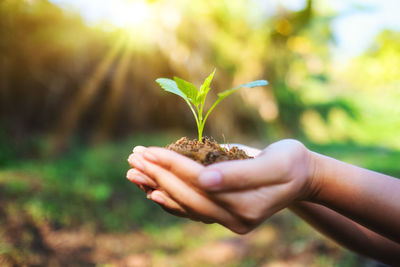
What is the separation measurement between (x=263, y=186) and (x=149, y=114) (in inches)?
196

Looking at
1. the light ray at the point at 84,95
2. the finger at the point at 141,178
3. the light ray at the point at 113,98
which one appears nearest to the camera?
the finger at the point at 141,178

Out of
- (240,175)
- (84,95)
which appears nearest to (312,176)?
(240,175)

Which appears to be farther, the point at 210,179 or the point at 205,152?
the point at 205,152

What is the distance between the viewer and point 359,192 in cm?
88

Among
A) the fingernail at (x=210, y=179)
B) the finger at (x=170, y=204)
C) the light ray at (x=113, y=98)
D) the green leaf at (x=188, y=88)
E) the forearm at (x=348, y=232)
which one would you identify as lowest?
the forearm at (x=348, y=232)

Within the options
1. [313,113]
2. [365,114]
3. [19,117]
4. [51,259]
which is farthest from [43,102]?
[365,114]

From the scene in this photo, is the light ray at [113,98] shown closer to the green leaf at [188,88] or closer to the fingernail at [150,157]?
the green leaf at [188,88]

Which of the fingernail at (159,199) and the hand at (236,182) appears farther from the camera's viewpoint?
the fingernail at (159,199)

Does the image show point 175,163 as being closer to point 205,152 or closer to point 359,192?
point 205,152

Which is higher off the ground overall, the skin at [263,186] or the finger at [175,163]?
the finger at [175,163]

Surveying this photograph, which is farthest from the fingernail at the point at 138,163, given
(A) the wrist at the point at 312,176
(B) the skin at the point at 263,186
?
(A) the wrist at the point at 312,176

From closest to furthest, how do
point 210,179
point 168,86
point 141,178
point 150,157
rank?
point 210,179 < point 150,157 < point 141,178 < point 168,86

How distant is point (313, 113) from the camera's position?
7578mm

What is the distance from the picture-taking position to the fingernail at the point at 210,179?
0.66m
